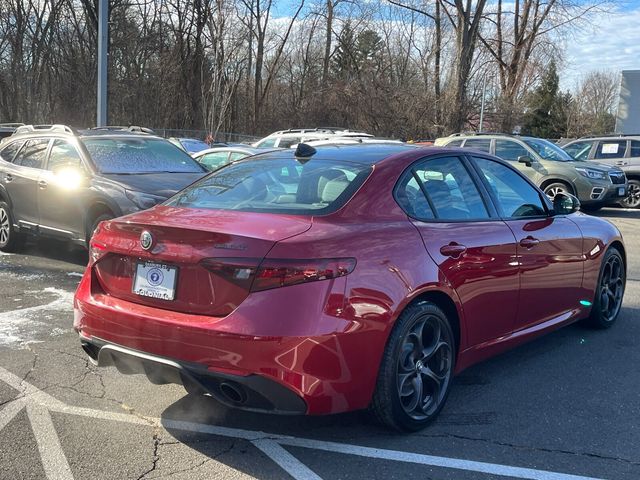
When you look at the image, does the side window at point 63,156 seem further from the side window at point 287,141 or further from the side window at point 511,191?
the side window at point 287,141

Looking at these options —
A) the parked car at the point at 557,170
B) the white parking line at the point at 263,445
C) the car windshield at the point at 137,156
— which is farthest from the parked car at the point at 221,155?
the white parking line at the point at 263,445

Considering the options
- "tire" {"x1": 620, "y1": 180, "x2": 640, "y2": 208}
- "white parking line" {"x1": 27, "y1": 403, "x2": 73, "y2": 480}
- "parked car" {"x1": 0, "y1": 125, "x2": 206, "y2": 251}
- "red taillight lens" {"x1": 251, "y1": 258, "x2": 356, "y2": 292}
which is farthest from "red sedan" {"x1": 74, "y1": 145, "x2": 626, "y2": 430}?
"tire" {"x1": 620, "y1": 180, "x2": 640, "y2": 208}

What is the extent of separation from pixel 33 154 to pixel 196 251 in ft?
21.1

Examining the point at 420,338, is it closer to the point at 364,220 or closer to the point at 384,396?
the point at 384,396

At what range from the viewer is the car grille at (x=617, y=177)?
14500 mm

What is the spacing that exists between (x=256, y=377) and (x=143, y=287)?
2.77ft

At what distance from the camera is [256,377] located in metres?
3.02

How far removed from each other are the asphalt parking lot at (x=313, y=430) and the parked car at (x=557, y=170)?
9755 mm

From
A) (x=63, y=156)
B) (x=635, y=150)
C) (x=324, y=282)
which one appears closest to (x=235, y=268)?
(x=324, y=282)

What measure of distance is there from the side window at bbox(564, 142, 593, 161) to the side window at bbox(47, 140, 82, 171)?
1296 centimetres

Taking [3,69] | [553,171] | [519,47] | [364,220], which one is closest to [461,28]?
[519,47]

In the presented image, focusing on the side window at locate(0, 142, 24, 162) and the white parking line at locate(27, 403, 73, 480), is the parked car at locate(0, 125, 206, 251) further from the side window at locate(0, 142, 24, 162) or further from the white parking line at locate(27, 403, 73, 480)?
the white parking line at locate(27, 403, 73, 480)

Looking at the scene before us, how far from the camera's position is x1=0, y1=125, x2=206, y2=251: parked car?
7.34 m

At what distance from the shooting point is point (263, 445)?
3.43m
